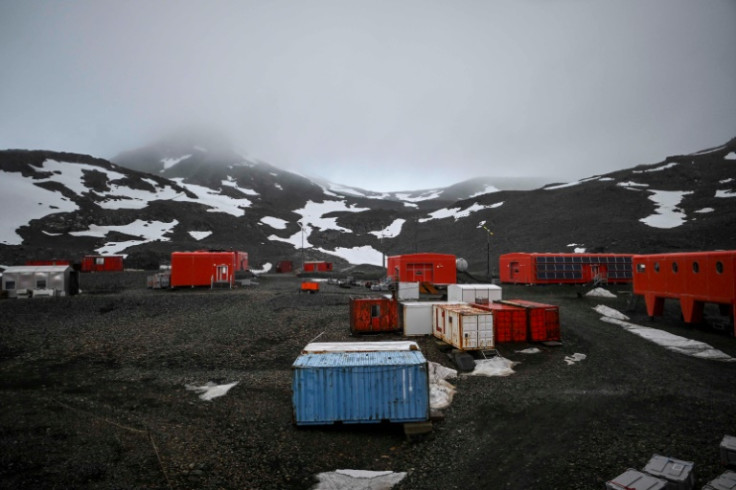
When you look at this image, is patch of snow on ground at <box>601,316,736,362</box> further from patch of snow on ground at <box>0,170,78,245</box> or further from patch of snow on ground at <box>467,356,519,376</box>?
patch of snow on ground at <box>0,170,78,245</box>

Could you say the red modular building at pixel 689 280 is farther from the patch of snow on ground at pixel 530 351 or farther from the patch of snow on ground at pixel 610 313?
the patch of snow on ground at pixel 530 351

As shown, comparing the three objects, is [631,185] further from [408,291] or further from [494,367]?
[494,367]

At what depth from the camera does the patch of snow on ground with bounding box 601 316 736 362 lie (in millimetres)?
14812

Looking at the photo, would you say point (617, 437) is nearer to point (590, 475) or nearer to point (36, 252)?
point (590, 475)

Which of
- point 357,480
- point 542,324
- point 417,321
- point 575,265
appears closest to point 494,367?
point 542,324

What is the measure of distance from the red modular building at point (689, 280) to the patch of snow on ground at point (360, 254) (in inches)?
2179

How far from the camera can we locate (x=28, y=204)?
71.6 meters

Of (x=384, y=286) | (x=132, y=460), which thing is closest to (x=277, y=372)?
(x=132, y=460)

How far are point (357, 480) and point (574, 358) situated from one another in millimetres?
11392

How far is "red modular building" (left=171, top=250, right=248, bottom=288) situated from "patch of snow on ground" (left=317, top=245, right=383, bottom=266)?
39.3 metres

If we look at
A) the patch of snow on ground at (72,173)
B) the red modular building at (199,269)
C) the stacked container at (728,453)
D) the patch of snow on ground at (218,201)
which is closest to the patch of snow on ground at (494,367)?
the stacked container at (728,453)

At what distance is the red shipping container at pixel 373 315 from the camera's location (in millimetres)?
18781

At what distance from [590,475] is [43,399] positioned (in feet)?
47.2

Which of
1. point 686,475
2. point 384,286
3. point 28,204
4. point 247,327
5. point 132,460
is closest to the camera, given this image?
point 686,475
